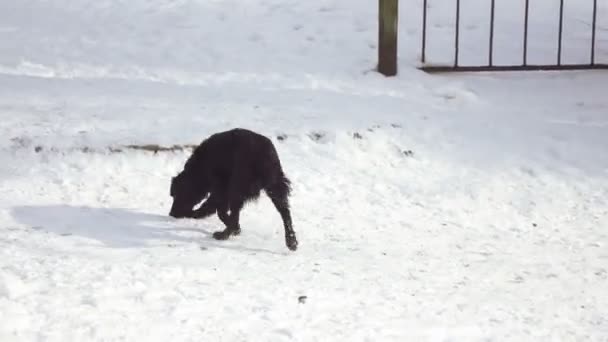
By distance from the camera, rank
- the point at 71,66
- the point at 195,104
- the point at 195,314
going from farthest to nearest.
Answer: the point at 71,66, the point at 195,104, the point at 195,314

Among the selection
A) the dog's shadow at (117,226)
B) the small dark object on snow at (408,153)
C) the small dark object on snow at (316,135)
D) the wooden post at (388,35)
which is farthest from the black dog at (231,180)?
the wooden post at (388,35)

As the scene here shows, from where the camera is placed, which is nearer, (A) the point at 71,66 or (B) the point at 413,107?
(B) the point at 413,107

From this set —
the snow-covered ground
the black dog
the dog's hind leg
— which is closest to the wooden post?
the snow-covered ground

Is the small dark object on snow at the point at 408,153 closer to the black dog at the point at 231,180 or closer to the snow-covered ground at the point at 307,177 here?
the snow-covered ground at the point at 307,177

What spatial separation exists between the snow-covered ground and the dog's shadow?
0.02 metres

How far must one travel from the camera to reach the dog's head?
584 cm

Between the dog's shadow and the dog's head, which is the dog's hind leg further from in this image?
the dog's head

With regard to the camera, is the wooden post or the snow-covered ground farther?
the wooden post

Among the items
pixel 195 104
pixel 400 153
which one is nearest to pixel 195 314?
pixel 400 153

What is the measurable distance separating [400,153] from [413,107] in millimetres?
877

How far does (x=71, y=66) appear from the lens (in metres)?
8.49

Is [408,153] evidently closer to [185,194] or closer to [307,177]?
[307,177]

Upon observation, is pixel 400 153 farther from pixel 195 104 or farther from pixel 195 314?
pixel 195 314

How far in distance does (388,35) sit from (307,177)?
2307 mm
